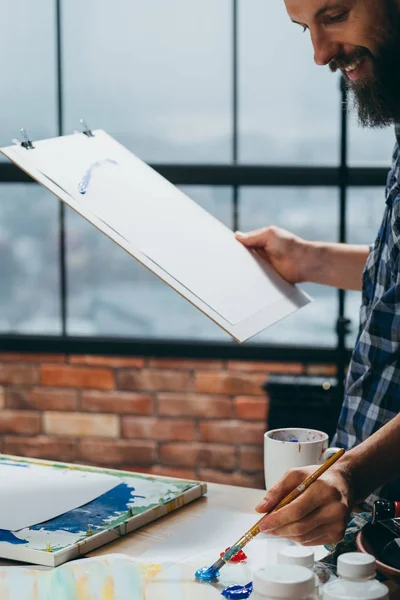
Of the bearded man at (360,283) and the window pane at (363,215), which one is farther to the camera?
the window pane at (363,215)

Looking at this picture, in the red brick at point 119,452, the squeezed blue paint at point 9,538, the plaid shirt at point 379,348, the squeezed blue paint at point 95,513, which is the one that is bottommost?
the red brick at point 119,452

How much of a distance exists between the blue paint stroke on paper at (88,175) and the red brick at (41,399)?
4.61 feet

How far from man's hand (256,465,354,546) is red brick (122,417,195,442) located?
5.74 ft

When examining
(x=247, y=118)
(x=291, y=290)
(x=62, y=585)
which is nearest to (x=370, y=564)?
(x=62, y=585)

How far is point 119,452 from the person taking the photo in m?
2.87

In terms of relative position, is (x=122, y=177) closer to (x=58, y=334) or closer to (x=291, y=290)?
(x=291, y=290)

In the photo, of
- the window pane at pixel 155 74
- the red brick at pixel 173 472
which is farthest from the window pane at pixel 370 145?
the red brick at pixel 173 472

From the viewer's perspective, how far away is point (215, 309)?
54.2 inches

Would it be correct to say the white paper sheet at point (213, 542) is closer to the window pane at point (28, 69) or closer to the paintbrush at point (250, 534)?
the paintbrush at point (250, 534)

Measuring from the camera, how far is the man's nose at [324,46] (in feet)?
4.27

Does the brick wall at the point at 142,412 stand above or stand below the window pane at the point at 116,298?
below

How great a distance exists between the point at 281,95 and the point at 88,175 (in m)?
1.41

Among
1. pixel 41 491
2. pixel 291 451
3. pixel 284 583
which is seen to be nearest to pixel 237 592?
pixel 284 583

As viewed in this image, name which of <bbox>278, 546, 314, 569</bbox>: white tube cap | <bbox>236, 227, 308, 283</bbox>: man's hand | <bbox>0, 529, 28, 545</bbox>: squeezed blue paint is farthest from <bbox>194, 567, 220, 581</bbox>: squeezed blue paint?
<bbox>236, 227, 308, 283</bbox>: man's hand
